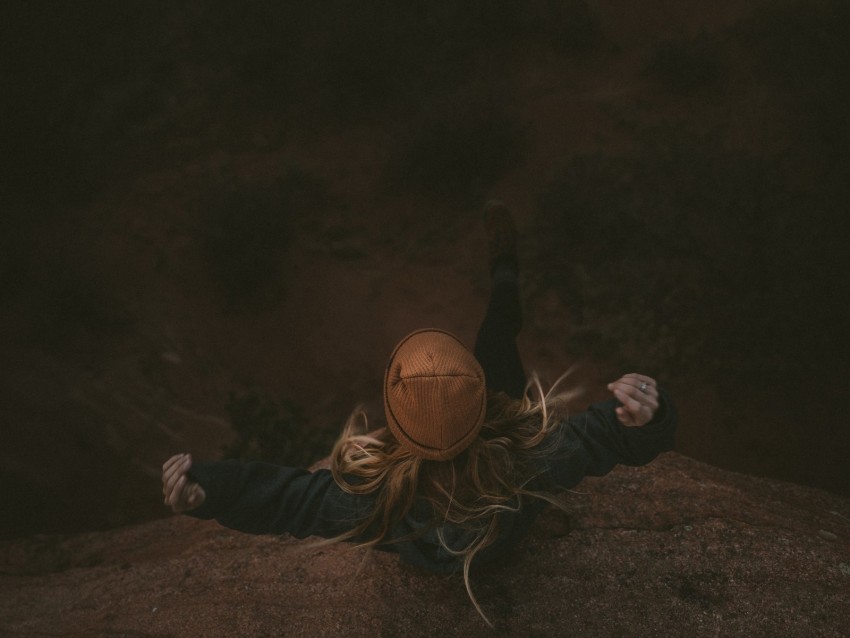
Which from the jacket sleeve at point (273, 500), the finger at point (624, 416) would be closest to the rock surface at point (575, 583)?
the jacket sleeve at point (273, 500)

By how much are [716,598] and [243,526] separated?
5.14ft

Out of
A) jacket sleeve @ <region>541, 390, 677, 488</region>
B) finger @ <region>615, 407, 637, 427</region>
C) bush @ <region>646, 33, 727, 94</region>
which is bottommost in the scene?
jacket sleeve @ <region>541, 390, 677, 488</region>

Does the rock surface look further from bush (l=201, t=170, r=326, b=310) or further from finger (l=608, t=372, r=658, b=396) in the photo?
bush (l=201, t=170, r=326, b=310)

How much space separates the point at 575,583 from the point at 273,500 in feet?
3.65

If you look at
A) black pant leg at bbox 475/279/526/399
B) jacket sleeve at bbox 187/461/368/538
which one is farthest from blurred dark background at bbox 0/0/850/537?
jacket sleeve at bbox 187/461/368/538

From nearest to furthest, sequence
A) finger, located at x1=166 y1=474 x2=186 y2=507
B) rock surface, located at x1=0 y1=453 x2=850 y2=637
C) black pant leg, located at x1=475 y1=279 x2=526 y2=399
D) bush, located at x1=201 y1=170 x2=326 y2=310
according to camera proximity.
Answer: finger, located at x1=166 y1=474 x2=186 y2=507
rock surface, located at x1=0 y1=453 x2=850 y2=637
black pant leg, located at x1=475 y1=279 x2=526 y2=399
bush, located at x1=201 y1=170 x2=326 y2=310

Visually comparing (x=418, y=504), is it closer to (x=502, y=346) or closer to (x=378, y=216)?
(x=502, y=346)

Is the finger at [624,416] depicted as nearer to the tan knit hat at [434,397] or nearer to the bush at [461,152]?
the tan knit hat at [434,397]

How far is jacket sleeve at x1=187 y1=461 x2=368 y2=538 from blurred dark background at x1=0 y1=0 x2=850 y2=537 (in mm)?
1718

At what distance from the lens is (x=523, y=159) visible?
411 cm

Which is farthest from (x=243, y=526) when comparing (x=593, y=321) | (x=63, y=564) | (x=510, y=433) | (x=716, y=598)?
(x=593, y=321)

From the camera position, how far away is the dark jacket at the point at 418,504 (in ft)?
4.95

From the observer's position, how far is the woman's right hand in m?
1.41

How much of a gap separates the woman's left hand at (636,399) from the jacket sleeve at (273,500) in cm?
83
